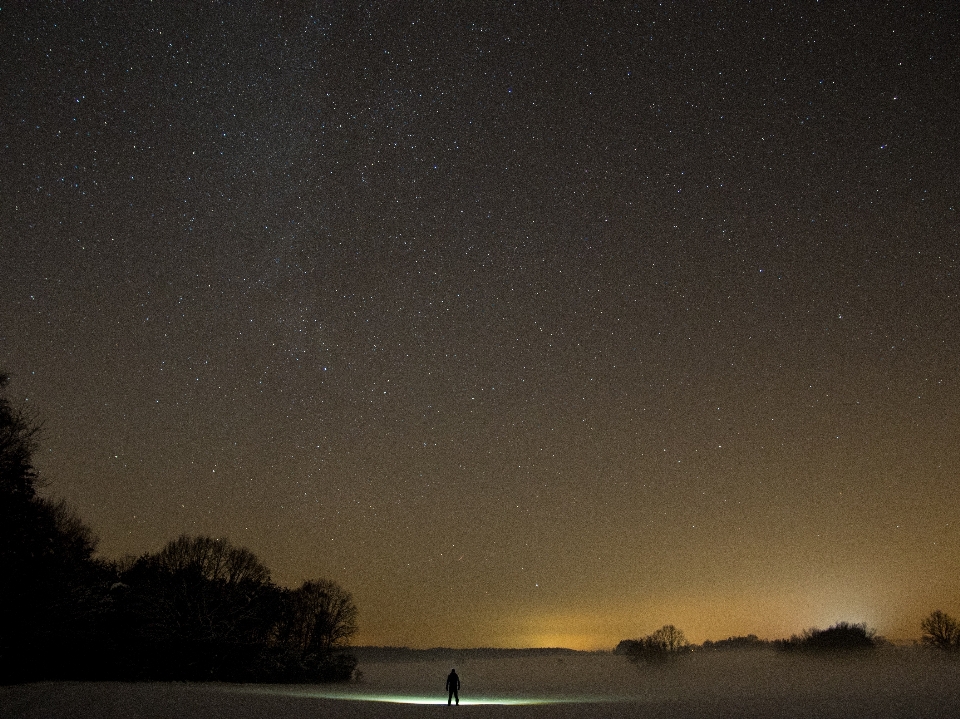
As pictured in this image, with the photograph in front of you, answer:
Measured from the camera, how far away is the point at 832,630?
267 ft

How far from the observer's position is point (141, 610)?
4100 centimetres

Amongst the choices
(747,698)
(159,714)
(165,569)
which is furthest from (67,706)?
(747,698)

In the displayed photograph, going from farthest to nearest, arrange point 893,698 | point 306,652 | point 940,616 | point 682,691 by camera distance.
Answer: point 940,616, point 306,652, point 682,691, point 893,698

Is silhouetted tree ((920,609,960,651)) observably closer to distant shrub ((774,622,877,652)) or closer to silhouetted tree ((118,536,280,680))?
distant shrub ((774,622,877,652))

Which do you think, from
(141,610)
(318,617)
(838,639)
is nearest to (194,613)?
(141,610)

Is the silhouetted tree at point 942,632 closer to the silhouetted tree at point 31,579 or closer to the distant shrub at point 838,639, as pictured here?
the distant shrub at point 838,639

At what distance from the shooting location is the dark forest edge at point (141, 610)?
80.7 feet

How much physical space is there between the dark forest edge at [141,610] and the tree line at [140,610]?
59 millimetres

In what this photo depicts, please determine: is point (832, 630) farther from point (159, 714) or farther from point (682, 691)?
point (159, 714)

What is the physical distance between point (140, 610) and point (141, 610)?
0.05 metres

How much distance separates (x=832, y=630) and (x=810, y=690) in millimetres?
51308

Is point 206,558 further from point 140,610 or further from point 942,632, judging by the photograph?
point 942,632

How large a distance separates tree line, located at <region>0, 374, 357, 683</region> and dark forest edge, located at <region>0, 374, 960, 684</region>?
2.3 inches

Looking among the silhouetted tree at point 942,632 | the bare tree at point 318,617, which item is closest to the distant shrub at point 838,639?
→ the silhouetted tree at point 942,632
